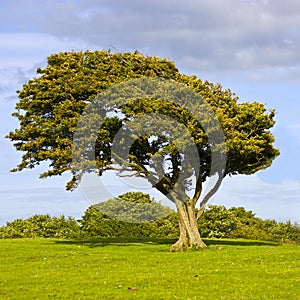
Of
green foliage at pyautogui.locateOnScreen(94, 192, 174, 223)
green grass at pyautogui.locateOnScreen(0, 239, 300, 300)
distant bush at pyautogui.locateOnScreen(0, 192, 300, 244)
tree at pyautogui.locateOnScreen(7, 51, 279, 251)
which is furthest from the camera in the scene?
green foliage at pyautogui.locateOnScreen(94, 192, 174, 223)

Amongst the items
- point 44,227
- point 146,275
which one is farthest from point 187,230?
point 44,227

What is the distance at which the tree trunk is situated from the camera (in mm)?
48125

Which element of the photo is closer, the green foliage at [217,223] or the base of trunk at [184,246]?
the base of trunk at [184,246]

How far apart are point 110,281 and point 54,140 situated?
23.5 meters

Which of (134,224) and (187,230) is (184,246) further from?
(134,224)

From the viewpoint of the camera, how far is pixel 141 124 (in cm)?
4581

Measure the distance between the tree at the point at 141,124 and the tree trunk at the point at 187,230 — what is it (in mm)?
89

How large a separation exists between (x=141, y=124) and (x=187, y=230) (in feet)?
33.6

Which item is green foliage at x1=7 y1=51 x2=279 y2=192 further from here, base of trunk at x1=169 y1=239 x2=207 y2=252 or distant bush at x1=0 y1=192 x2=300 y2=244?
distant bush at x1=0 y1=192 x2=300 y2=244

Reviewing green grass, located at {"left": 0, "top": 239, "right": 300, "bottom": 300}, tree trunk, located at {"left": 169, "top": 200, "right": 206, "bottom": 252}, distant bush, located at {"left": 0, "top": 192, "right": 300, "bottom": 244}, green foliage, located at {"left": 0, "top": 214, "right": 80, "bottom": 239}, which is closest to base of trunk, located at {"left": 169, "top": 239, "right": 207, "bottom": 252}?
tree trunk, located at {"left": 169, "top": 200, "right": 206, "bottom": 252}

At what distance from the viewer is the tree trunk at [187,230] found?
48.1 m

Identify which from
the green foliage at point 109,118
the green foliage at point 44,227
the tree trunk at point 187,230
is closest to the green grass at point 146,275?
the tree trunk at point 187,230

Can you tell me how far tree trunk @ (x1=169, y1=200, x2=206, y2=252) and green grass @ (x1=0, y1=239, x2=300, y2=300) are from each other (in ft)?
15.9

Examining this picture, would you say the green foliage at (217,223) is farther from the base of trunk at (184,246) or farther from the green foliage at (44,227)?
the base of trunk at (184,246)
